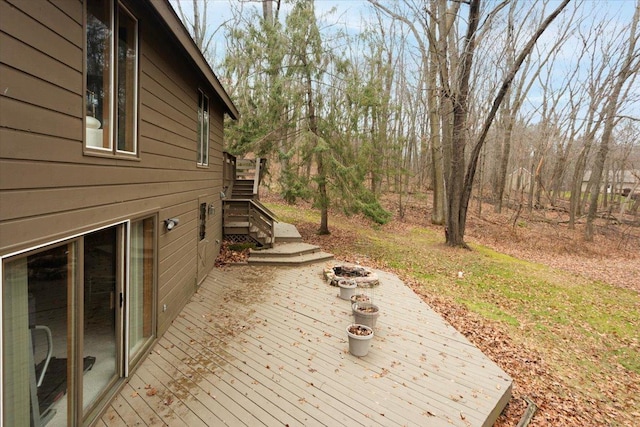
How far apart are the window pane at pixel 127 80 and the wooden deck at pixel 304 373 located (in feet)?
9.08

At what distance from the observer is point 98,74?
9.64ft

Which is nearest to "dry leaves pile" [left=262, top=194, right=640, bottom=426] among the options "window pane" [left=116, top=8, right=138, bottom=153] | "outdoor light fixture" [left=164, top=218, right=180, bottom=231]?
"outdoor light fixture" [left=164, top=218, right=180, bottom=231]

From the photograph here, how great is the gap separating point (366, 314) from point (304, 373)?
1.43m

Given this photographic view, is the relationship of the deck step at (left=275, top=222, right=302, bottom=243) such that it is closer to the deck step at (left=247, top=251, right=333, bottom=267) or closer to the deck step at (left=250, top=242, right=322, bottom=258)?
the deck step at (left=250, top=242, right=322, bottom=258)

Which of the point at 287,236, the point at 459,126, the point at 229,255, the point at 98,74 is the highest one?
the point at 459,126

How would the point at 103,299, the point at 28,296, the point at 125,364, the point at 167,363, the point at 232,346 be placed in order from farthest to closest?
the point at 232,346 < the point at 167,363 < the point at 125,364 < the point at 103,299 < the point at 28,296

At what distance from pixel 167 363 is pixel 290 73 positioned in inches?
371

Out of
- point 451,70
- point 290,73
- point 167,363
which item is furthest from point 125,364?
point 451,70

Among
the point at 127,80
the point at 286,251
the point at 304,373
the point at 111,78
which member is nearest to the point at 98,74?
the point at 111,78

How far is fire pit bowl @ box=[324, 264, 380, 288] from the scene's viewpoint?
24.0ft

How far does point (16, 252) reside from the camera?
2.01 metres

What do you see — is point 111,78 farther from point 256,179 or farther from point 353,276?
point 256,179

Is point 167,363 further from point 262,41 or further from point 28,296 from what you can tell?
point 262,41

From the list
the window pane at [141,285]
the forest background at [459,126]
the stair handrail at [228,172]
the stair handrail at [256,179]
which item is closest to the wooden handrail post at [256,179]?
the stair handrail at [256,179]
